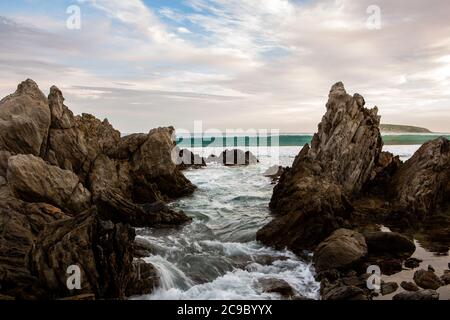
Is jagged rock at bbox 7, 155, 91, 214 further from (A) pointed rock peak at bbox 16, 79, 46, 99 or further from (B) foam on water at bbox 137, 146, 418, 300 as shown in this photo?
(A) pointed rock peak at bbox 16, 79, 46, 99

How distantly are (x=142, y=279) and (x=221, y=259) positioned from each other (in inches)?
194

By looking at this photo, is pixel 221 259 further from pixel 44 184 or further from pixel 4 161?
pixel 4 161

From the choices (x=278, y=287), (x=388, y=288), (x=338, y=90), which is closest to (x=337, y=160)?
(x=338, y=90)

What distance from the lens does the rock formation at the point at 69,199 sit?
13141mm

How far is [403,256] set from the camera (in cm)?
1886

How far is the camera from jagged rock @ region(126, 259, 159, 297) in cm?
1502

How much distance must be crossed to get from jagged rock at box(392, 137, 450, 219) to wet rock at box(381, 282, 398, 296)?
12200 mm

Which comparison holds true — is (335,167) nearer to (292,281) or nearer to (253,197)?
(253,197)

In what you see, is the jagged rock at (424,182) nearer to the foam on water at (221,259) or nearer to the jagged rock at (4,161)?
the foam on water at (221,259)

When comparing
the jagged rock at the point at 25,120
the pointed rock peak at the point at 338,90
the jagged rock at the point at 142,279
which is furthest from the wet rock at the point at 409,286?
the pointed rock peak at the point at 338,90

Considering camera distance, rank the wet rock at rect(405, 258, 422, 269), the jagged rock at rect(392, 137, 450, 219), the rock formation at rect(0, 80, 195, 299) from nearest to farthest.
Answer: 1. the rock formation at rect(0, 80, 195, 299)
2. the wet rock at rect(405, 258, 422, 269)
3. the jagged rock at rect(392, 137, 450, 219)

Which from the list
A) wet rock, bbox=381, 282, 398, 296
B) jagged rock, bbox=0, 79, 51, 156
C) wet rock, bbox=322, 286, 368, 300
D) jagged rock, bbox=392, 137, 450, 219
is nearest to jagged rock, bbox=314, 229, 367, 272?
wet rock, bbox=381, 282, 398, 296

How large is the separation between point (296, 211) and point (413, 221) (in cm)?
883
